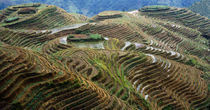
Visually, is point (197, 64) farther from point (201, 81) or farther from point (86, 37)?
point (86, 37)

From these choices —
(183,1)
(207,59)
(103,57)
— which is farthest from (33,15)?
(183,1)

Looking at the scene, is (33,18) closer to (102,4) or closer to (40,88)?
(40,88)

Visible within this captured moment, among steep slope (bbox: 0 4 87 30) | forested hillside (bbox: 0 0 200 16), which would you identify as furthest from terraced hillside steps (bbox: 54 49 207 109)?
forested hillside (bbox: 0 0 200 16)

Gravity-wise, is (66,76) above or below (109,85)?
above

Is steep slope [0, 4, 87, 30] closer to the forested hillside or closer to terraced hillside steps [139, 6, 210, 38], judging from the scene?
terraced hillside steps [139, 6, 210, 38]

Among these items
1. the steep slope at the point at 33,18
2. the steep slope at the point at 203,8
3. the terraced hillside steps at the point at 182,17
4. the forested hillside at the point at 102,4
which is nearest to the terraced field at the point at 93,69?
the steep slope at the point at 33,18

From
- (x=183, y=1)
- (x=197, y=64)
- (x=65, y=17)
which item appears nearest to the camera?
(x=197, y=64)

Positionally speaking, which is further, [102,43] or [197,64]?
[102,43]

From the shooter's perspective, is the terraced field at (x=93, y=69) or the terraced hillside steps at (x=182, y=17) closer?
the terraced field at (x=93, y=69)

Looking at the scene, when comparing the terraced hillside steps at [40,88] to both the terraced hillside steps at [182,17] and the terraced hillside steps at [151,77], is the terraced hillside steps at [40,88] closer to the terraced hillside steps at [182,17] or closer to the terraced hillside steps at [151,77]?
the terraced hillside steps at [151,77]
